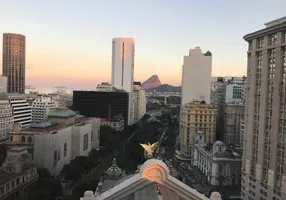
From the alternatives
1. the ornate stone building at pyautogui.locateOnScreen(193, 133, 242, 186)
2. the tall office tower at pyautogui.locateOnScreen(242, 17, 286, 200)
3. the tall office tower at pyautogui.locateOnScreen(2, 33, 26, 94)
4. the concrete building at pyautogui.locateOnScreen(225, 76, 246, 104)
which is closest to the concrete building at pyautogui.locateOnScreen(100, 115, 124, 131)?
the concrete building at pyautogui.locateOnScreen(225, 76, 246, 104)

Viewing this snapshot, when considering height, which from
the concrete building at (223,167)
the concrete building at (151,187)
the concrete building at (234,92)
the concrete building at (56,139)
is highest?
the concrete building at (234,92)

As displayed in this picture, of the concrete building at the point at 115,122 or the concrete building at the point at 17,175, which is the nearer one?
the concrete building at the point at 17,175

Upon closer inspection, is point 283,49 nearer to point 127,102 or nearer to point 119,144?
point 119,144

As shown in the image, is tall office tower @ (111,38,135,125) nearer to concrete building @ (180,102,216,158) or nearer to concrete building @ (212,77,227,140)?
concrete building @ (212,77,227,140)

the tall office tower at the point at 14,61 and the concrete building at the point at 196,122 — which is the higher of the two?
the tall office tower at the point at 14,61

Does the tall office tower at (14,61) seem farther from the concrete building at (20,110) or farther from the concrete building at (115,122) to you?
the concrete building at (115,122)

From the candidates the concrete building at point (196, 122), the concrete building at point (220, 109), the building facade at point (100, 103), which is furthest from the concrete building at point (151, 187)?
the building facade at point (100, 103)
